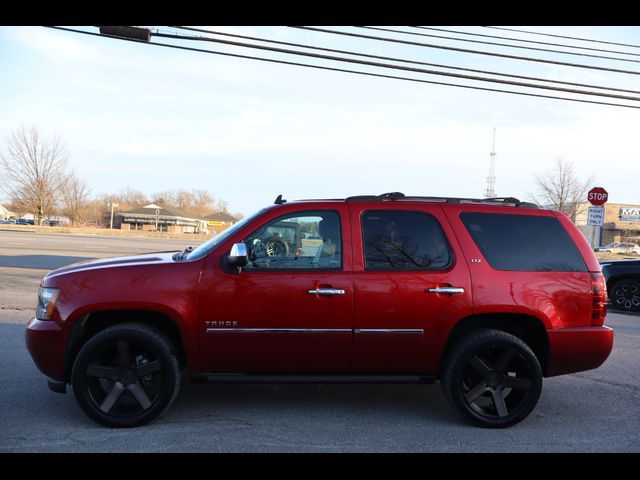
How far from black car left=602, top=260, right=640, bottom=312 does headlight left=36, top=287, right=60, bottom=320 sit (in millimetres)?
10910

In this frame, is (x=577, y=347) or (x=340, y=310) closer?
(x=340, y=310)

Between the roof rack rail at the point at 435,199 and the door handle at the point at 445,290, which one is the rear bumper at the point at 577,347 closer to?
the door handle at the point at 445,290

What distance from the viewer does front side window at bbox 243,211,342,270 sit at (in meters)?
4.28

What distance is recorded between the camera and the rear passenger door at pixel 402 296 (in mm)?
4215

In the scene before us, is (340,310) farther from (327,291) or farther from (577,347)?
(577,347)

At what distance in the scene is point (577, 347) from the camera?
4387mm

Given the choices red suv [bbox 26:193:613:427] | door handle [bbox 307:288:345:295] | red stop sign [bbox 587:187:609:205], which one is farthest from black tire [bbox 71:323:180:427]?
red stop sign [bbox 587:187:609:205]

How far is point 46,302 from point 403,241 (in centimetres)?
293

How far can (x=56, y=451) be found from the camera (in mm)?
3623

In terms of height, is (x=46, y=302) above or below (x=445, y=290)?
Answer: below

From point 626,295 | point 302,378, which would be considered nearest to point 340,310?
point 302,378

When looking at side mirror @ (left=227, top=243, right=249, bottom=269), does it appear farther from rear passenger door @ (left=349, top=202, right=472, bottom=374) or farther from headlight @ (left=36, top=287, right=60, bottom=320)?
headlight @ (left=36, top=287, right=60, bottom=320)
